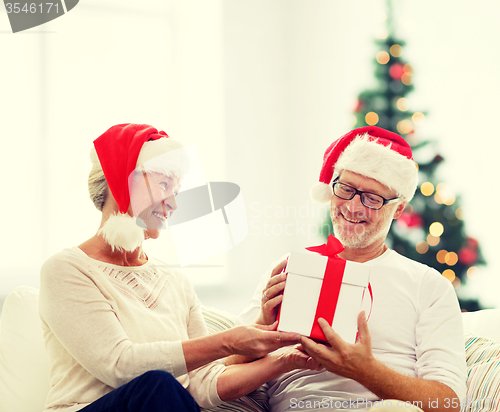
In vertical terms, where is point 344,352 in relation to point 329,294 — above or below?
below

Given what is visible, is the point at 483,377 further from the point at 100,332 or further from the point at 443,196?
the point at 443,196

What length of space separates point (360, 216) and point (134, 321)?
835 millimetres

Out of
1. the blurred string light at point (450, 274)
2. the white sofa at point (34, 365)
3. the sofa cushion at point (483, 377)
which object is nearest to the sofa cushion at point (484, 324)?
the white sofa at point (34, 365)

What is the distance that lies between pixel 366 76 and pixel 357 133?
1.99m

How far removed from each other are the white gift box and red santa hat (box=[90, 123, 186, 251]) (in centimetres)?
50

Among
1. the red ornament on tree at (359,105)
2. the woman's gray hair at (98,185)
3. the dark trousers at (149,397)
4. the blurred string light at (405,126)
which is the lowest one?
the dark trousers at (149,397)

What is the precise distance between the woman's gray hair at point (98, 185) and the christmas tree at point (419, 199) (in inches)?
75.5

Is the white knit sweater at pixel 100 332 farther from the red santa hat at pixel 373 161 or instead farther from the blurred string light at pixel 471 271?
the blurred string light at pixel 471 271

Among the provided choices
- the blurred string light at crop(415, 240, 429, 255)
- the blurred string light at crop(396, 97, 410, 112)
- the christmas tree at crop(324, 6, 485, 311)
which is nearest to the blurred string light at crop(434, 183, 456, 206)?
the christmas tree at crop(324, 6, 485, 311)

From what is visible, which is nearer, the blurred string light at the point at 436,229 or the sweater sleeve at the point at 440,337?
the sweater sleeve at the point at 440,337

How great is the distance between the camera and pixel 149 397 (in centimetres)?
99

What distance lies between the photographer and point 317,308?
3.88ft

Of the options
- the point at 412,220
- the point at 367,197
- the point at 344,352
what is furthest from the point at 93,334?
the point at 412,220

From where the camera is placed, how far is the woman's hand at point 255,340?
118cm
